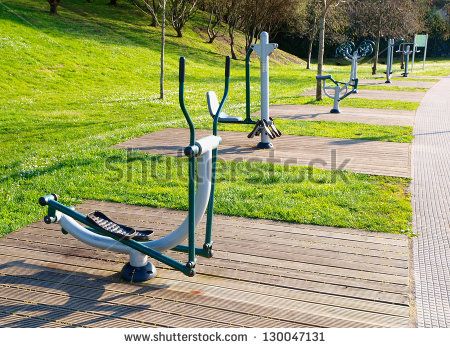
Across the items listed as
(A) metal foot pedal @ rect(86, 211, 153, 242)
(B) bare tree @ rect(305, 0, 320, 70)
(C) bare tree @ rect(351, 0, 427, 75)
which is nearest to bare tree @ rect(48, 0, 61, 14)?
(B) bare tree @ rect(305, 0, 320, 70)

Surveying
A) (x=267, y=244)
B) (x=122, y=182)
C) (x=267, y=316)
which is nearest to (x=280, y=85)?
(x=122, y=182)

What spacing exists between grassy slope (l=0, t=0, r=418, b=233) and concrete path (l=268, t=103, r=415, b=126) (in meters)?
1.24

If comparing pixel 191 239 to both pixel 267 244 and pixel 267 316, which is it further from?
pixel 267 244

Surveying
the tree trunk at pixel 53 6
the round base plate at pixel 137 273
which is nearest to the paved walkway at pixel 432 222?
the round base plate at pixel 137 273

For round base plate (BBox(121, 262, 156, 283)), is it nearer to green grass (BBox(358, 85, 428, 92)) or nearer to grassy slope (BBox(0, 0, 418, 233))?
grassy slope (BBox(0, 0, 418, 233))

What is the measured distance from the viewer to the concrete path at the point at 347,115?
12.2 metres

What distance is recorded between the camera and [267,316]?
141 inches

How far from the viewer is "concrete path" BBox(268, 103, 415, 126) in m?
12.2

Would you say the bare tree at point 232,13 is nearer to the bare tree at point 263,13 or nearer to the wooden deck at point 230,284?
the bare tree at point 263,13

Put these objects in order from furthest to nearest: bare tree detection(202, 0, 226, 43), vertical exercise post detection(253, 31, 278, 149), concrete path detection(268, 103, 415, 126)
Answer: bare tree detection(202, 0, 226, 43)
concrete path detection(268, 103, 415, 126)
vertical exercise post detection(253, 31, 278, 149)

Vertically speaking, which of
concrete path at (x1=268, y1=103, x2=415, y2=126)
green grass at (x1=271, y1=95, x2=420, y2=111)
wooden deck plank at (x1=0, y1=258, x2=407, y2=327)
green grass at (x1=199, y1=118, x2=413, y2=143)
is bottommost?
wooden deck plank at (x1=0, y1=258, x2=407, y2=327)

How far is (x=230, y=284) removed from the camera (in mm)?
4043

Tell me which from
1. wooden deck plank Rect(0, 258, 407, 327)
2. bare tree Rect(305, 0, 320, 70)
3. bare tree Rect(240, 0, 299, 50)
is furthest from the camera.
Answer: bare tree Rect(305, 0, 320, 70)

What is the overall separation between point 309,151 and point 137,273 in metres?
5.28
